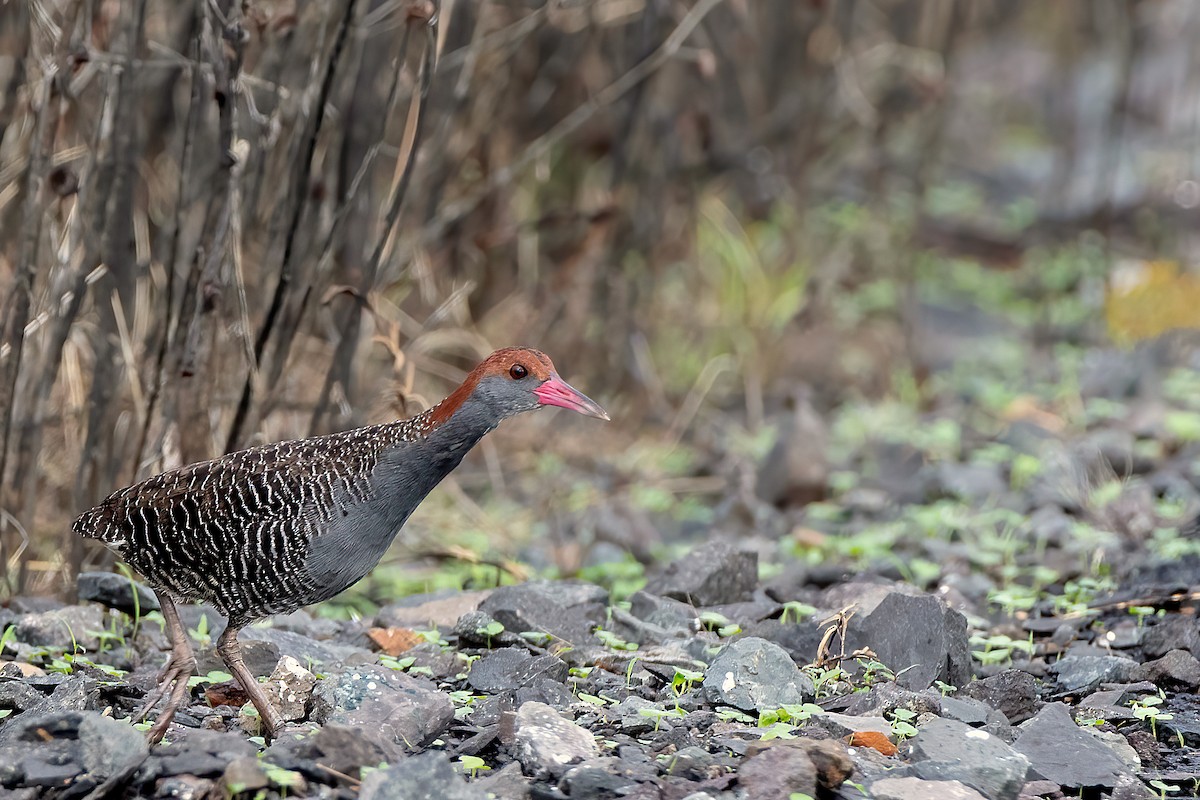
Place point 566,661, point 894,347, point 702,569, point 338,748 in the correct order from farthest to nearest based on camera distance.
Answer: point 894,347 → point 702,569 → point 566,661 → point 338,748

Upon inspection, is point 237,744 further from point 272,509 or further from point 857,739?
point 857,739

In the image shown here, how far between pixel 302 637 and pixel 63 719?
3.30ft

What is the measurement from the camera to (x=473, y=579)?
16.3 feet

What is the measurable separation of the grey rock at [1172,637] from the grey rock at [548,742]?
5.58 ft

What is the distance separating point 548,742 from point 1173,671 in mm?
1646

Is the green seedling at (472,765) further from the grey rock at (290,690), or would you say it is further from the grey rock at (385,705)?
the grey rock at (290,690)

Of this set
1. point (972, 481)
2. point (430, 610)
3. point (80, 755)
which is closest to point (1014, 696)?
point (430, 610)

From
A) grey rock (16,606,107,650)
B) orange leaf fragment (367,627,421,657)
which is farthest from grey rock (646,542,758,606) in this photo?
grey rock (16,606,107,650)

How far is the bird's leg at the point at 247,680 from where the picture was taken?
312cm

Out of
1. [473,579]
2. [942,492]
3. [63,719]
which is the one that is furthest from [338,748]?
[942,492]

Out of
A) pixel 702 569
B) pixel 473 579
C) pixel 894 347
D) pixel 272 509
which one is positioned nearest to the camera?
pixel 272 509

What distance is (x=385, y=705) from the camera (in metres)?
3.05

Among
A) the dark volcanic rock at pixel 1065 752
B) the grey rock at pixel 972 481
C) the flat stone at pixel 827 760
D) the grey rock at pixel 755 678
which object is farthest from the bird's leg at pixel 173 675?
the grey rock at pixel 972 481

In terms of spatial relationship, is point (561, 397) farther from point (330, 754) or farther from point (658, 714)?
point (330, 754)
